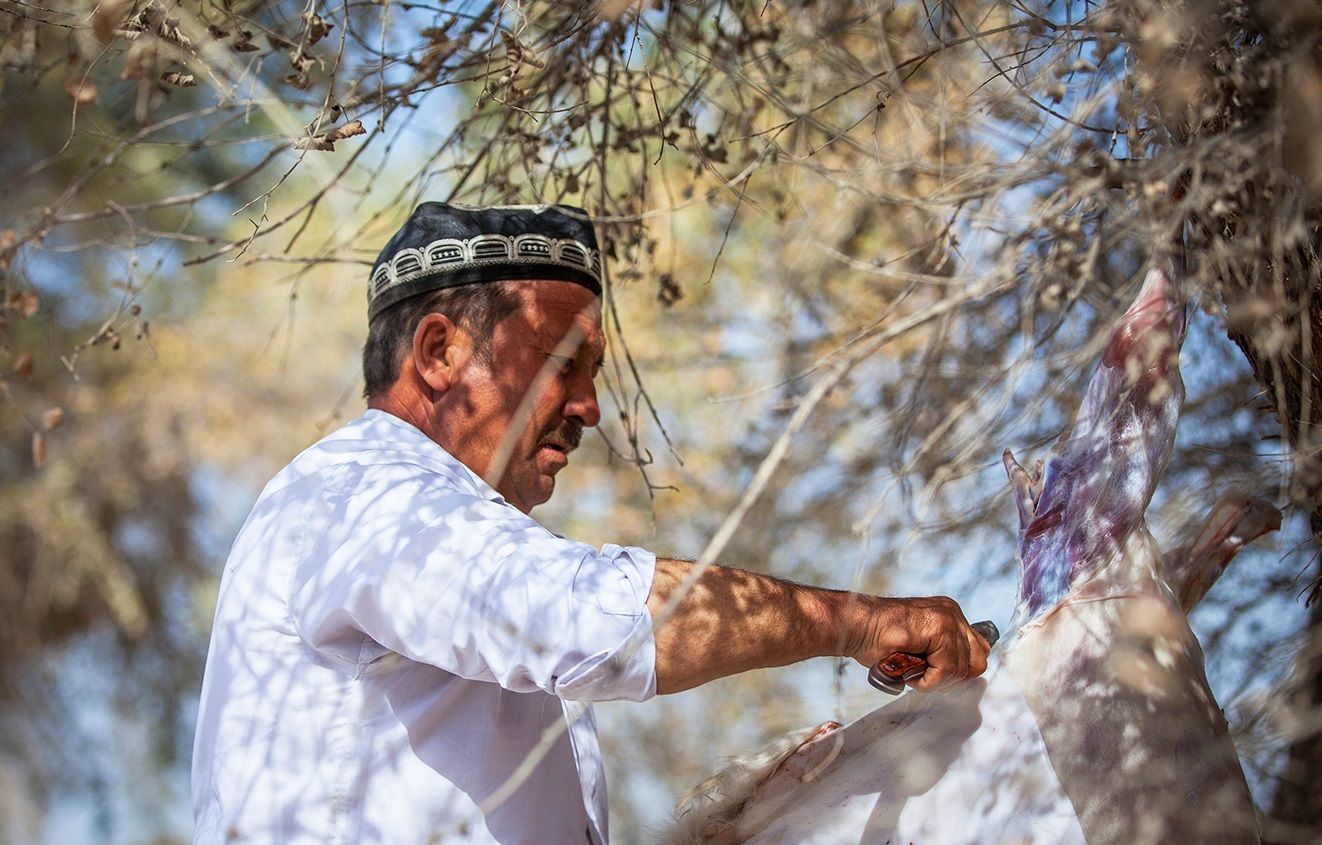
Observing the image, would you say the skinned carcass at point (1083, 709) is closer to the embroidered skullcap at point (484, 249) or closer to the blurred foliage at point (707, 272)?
the blurred foliage at point (707, 272)

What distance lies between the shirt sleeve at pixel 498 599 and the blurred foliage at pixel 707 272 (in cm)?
24

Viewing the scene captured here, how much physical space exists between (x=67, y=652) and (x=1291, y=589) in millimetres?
6486

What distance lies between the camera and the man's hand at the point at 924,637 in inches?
68.7

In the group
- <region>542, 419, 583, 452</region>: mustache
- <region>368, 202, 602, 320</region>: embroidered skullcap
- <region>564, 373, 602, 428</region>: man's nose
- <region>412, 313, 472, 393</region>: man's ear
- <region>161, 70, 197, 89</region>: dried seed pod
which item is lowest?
<region>542, 419, 583, 452</region>: mustache

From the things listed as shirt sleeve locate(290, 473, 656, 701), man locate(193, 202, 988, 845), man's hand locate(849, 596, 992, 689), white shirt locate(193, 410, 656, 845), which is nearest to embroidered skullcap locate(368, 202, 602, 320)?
man locate(193, 202, 988, 845)

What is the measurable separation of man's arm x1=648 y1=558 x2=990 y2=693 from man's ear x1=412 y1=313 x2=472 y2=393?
0.62 meters

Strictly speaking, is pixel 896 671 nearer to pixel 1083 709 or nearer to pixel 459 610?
pixel 1083 709

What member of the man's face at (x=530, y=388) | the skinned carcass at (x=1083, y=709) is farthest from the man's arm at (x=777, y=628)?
the man's face at (x=530, y=388)

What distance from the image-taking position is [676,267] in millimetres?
5020

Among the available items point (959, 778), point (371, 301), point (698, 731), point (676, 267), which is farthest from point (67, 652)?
point (959, 778)

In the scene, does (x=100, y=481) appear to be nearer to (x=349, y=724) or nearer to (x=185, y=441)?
(x=185, y=441)

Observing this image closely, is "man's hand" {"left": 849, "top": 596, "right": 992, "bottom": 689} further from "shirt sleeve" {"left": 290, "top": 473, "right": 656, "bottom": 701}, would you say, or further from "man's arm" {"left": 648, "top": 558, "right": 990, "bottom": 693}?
"shirt sleeve" {"left": 290, "top": 473, "right": 656, "bottom": 701}

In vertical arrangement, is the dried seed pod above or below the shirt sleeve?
above

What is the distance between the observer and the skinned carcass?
1736 mm
